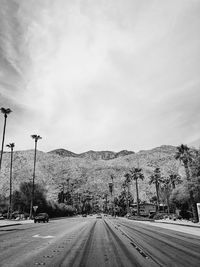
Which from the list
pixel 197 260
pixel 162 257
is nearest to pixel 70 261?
pixel 162 257

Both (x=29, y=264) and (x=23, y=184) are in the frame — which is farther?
(x=23, y=184)

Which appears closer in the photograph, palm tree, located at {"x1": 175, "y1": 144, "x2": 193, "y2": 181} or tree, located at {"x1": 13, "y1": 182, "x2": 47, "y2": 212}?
palm tree, located at {"x1": 175, "y1": 144, "x2": 193, "y2": 181}

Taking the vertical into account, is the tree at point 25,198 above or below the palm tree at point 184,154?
below

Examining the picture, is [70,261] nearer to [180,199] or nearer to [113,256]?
[113,256]

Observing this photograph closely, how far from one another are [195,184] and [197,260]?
34.1 metres

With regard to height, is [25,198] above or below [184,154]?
below

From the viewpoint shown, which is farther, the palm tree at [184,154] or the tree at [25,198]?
the tree at [25,198]

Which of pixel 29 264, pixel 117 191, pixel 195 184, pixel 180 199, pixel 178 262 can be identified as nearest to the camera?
pixel 29 264

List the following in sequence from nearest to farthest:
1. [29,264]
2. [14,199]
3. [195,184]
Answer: [29,264] < [195,184] < [14,199]

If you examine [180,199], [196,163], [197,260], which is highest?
[196,163]

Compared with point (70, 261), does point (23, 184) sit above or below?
above

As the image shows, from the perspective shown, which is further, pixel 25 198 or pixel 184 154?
pixel 25 198

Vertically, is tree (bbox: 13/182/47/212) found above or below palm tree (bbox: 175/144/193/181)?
below

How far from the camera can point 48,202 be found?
82750 millimetres
